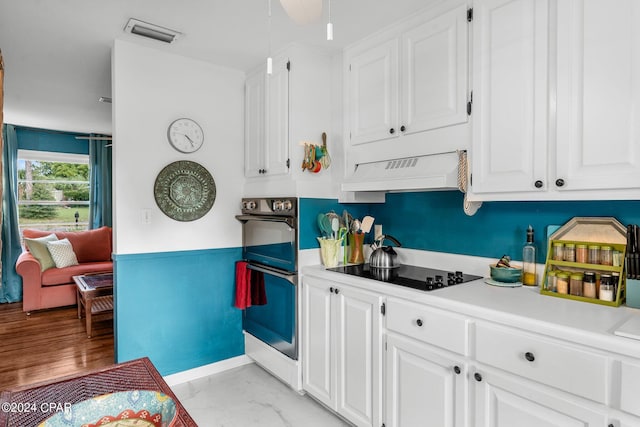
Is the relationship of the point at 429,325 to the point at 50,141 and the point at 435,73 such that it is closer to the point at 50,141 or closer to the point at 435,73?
the point at 435,73

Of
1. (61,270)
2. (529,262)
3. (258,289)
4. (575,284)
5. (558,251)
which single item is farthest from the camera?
(61,270)

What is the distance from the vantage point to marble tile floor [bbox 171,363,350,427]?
2.30 m

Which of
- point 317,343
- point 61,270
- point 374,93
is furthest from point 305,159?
point 61,270

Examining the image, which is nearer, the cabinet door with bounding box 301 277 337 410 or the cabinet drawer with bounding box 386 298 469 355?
the cabinet drawer with bounding box 386 298 469 355

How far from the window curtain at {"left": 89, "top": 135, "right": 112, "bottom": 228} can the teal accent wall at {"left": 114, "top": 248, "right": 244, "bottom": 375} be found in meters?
3.81

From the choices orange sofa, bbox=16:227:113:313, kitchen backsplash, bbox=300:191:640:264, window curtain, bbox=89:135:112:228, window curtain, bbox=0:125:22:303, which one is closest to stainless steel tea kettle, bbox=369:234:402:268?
kitchen backsplash, bbox=300:191:640:264

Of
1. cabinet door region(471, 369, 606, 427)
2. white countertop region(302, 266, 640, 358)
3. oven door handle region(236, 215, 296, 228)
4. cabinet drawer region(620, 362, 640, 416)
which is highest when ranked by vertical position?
oven door handle region(236, 215, 296, 228)

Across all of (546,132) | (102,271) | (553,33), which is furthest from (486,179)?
(102,271)

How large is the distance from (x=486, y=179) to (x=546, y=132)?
0.32 metres

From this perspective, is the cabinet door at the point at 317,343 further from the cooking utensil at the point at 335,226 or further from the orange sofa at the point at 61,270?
the orange sofa at the point at 61,270

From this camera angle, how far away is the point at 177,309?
111 inches

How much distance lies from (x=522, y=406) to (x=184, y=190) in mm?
2439

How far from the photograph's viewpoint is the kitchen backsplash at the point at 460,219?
5.99ft

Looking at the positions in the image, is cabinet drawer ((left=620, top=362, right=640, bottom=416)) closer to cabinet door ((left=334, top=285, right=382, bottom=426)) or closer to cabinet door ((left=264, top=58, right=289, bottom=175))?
cabinet door ((left=334, top=285, right=382, bottom=426))
